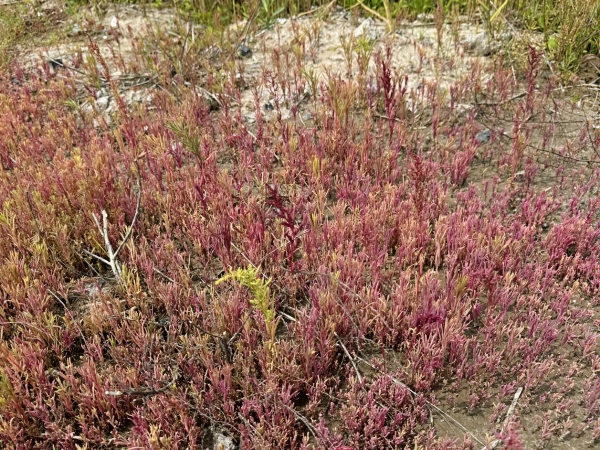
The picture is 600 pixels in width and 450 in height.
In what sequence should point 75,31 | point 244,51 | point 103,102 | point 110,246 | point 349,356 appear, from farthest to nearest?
point 75,31 → point 244,51 → point 103,102 → point 110,246 → point 349,356

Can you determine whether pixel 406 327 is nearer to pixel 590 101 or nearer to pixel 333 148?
pixel 333 148

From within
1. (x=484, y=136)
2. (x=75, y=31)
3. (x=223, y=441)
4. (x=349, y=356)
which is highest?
(x=75, y=31)

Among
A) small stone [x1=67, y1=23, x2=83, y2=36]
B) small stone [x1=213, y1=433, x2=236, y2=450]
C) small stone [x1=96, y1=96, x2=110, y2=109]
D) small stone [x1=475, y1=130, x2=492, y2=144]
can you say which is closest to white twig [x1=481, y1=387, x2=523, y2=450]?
small stone [x1=213, y1=433, x2=236, y2=450]

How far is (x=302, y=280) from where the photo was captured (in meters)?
3.73

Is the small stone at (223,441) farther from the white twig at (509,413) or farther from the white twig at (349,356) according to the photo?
the white twig at (509,413)

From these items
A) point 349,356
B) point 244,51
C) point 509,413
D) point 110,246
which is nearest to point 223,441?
point 349,356

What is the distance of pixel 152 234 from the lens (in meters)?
4.21

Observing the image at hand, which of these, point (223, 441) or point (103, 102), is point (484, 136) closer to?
point (223, 441)

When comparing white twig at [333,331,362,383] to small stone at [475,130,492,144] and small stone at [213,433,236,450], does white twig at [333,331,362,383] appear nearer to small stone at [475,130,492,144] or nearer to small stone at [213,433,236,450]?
small stone at [213,433,236,450]

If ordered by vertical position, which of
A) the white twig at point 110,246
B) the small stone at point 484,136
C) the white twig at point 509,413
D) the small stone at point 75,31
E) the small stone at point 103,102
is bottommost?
the white twig at point 509,413

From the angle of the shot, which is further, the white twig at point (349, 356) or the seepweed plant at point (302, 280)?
the white twig at point (349, 356)

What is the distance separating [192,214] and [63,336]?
4.65 feet

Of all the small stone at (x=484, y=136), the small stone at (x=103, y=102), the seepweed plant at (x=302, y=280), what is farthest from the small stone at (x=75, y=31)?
the small stone at (x=484, y=136)

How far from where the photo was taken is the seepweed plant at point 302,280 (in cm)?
296
